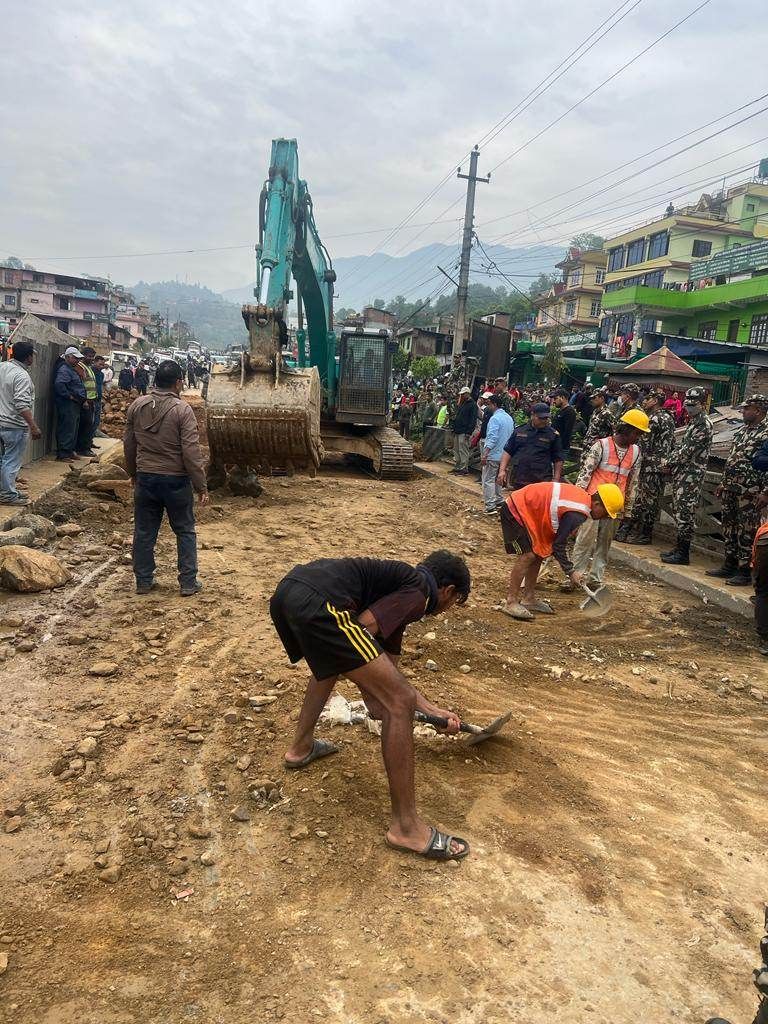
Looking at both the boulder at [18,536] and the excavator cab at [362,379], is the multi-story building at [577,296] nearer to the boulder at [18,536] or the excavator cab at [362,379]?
the excavator cab at [362,379]

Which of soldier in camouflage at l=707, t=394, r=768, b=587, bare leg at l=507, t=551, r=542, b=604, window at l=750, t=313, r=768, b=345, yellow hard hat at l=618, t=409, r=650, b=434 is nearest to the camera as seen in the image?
bare leg at l=507, t=551, r=542, b=604

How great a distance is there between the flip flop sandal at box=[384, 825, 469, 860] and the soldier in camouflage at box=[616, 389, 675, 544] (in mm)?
6041

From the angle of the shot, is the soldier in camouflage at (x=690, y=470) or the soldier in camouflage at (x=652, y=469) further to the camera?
A: the soldier in camouflage at (x=652, y=469)

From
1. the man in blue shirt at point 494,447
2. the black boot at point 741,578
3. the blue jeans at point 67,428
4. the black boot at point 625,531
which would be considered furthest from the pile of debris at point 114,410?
the black boot at point 741,578

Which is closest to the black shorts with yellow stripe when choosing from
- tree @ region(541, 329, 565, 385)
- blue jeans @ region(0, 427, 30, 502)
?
blue jeans @ region(0, 427, 30, 502)

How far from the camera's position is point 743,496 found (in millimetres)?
6598

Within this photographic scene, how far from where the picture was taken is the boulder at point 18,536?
19.5 feet

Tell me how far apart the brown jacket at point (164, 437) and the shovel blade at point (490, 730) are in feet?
9.41

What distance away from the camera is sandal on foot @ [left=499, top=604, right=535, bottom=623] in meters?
5.59

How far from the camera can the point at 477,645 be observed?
16.4ft

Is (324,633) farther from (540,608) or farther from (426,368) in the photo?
(426,368)

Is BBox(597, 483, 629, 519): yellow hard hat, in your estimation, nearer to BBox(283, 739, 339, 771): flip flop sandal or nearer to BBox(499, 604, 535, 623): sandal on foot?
BBox(499, 604, 535, 623): sandal on foot

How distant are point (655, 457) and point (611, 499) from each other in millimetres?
2977

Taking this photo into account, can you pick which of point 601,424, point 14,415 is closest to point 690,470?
point 601,424
